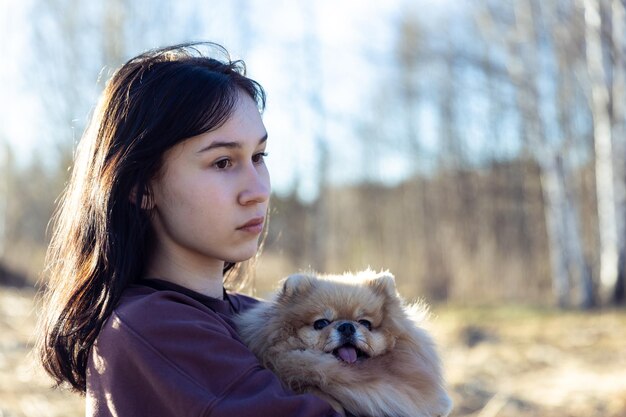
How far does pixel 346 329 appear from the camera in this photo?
7.45 ft

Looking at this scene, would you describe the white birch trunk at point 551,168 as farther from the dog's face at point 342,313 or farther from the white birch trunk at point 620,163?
the dog's face at point 342,313

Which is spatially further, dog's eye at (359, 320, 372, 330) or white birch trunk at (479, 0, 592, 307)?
white birch trunk at (479, 0, 592, 307)

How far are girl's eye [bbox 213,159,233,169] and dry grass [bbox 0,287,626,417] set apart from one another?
94 centimetres

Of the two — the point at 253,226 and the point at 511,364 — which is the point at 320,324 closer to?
the point at 253,226

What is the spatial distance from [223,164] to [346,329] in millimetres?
655

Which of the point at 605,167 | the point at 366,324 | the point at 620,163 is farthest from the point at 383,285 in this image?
A: the point at 605,167

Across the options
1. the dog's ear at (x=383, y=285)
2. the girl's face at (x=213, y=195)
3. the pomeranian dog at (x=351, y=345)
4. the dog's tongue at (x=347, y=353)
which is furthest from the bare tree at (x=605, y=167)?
the girl's face at (x=213, y=195)

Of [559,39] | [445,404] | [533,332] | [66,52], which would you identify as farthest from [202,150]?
[66,52]

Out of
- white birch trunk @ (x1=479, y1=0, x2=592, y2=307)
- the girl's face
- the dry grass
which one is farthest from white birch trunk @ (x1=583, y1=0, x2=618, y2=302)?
the girl's face

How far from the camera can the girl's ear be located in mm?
2062

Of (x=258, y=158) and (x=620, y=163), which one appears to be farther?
(x=620, y=163)

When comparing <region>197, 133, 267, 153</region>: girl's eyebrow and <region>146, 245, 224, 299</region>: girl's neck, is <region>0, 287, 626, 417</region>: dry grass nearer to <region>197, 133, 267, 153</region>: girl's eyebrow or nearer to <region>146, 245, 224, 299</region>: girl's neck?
<region>146, 245, 224, 299</region>: girl's neck

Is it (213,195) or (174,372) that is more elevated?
(213,195)

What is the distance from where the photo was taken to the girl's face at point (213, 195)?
2.03 meters
